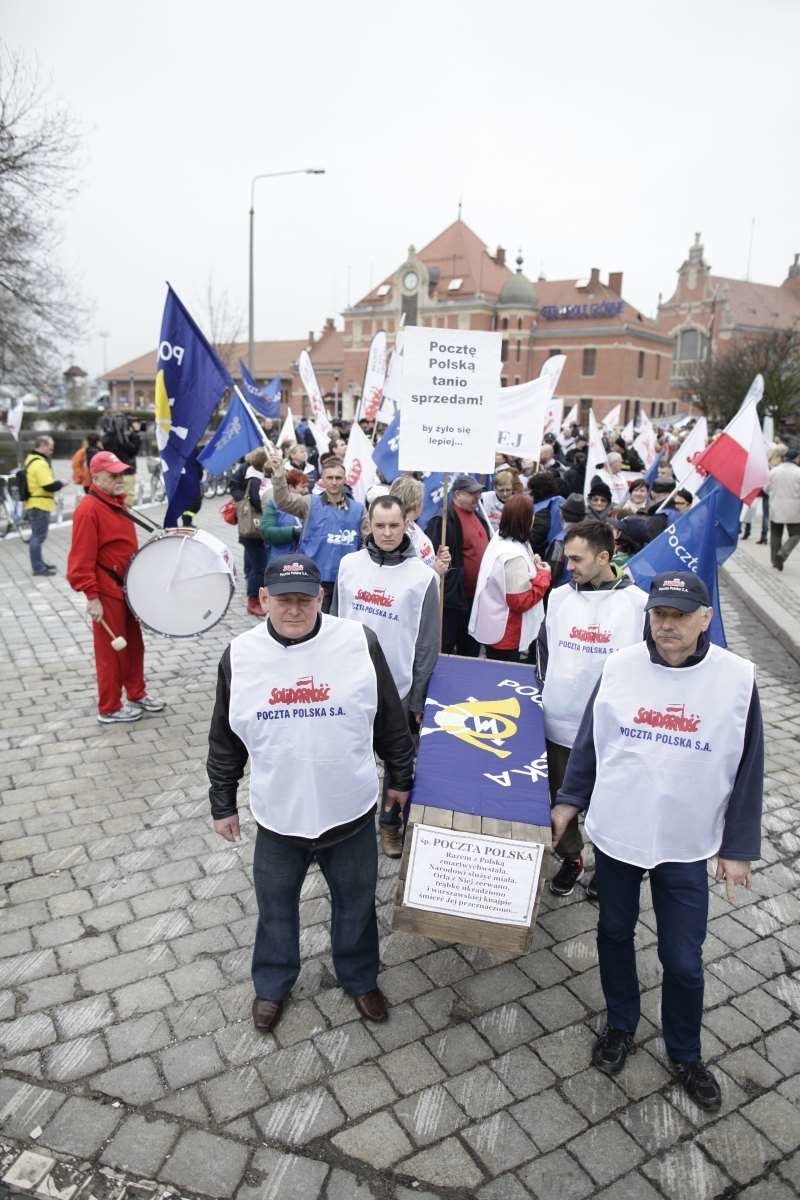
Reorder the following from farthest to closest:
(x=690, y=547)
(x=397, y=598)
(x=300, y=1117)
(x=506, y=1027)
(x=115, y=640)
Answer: (x=115, y=640), (x=690, y=547), (x=397, y=598), (x=506, y=1027), (x=300, y=1117)

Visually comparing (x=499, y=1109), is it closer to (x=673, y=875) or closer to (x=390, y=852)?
(x=673, y=875)

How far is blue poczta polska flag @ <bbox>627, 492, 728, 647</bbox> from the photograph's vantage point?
203 inches

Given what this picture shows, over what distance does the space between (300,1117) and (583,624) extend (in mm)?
2389

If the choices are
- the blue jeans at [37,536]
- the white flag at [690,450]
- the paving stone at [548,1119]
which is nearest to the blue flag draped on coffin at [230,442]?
the blue jeans at [37,536]

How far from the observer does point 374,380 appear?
42.7ft

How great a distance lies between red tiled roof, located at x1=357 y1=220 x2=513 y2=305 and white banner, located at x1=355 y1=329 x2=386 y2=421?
→ 6208cm

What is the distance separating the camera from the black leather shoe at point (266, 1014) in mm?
3307

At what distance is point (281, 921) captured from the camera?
3322 mm

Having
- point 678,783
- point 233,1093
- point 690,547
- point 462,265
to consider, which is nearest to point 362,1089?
point 233,1093

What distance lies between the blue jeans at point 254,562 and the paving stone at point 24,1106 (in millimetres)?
6345

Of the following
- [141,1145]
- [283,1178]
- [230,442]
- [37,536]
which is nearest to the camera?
[283,1178]

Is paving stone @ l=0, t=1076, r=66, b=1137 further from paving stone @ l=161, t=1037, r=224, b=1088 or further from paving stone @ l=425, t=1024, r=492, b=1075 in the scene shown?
paving stone @ l=425, t=1024, r=492, b=1075

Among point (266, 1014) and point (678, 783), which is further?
point (266, 1014)

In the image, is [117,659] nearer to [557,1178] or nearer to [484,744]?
[484,744]
